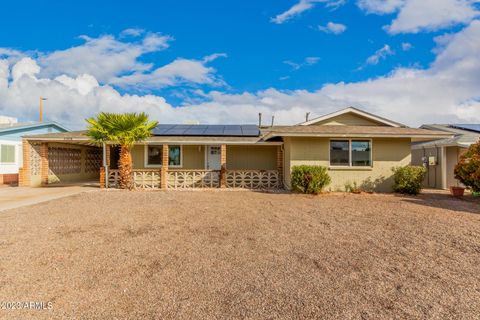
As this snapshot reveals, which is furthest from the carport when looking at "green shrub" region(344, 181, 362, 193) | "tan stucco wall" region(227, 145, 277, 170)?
"green shrub" region(344, 181, 362, 193)

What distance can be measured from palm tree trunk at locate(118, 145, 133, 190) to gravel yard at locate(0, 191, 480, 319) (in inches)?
227

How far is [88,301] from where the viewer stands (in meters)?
3.32

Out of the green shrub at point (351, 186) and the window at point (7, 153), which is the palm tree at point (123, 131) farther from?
the green shrub at point (351, 186)

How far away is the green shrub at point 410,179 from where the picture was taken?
1234cm

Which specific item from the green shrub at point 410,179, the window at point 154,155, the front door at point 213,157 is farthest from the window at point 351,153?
the window at point 154,155

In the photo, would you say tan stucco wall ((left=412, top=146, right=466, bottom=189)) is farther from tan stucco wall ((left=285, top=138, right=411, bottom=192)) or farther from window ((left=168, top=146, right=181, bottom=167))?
window ((left=168, top=146, right=181, bottom=167))

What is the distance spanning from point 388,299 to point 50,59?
26.1m

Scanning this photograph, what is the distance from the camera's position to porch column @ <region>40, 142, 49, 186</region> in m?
15.9

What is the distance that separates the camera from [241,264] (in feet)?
14.6

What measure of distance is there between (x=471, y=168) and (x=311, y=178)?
6.47 meters

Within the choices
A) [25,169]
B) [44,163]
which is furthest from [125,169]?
[25,169]

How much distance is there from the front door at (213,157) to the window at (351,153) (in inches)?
273

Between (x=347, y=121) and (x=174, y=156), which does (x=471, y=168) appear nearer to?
(x=347, y=121)

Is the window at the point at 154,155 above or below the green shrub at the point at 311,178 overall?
above
